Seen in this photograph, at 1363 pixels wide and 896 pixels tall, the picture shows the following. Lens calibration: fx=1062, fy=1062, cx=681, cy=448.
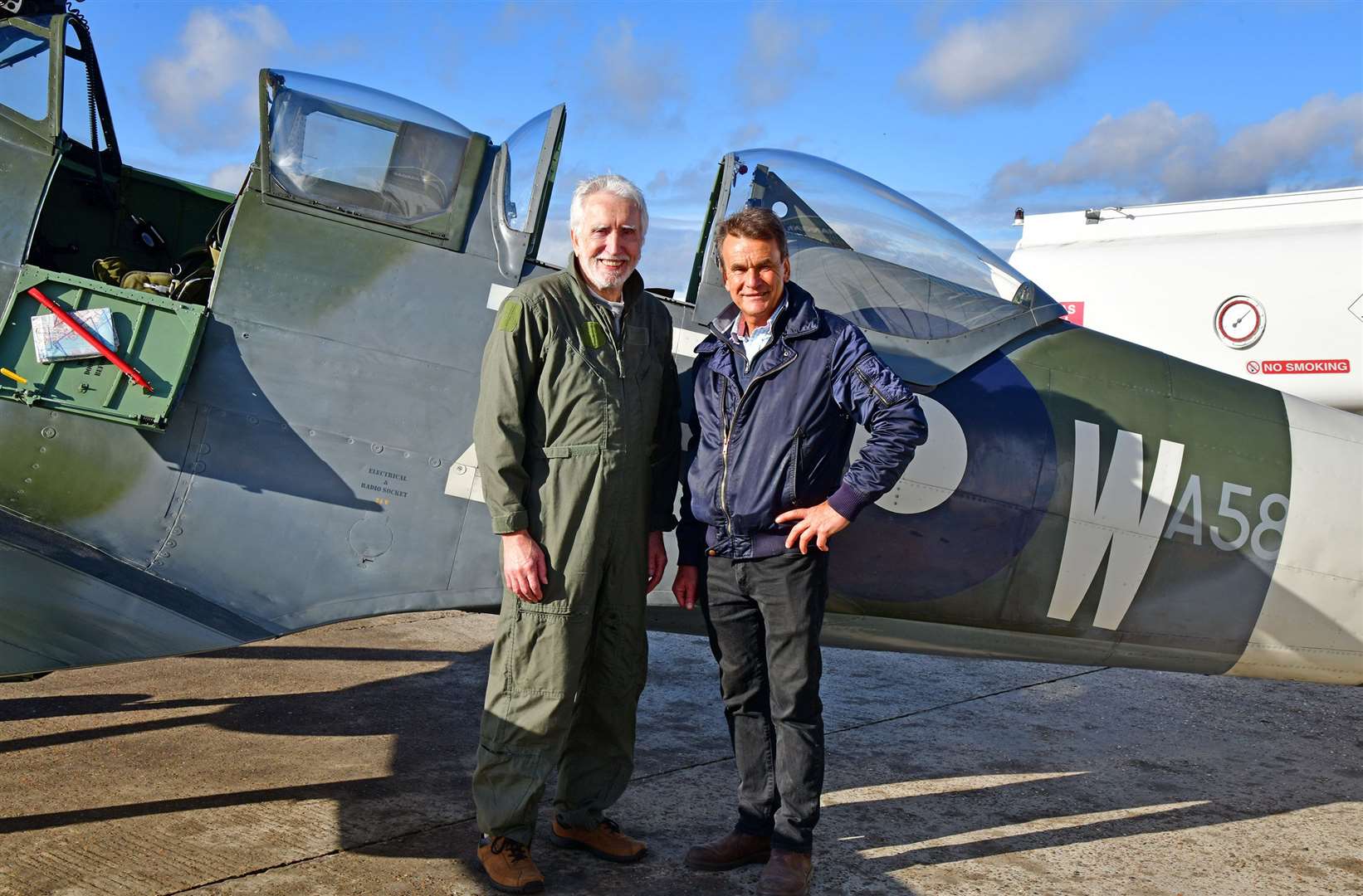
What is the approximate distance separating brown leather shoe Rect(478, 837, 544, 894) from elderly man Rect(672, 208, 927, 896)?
74 cm

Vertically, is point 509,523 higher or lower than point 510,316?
lower

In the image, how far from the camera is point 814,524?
3260mm

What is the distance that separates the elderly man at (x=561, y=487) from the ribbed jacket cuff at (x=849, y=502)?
638 millimetres

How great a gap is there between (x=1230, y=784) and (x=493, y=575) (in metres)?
3.65

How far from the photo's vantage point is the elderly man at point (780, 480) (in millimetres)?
3258

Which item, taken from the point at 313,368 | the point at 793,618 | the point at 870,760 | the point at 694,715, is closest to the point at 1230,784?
the point at 870,760

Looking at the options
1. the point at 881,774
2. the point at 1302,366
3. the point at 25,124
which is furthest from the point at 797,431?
the point at 1302,366

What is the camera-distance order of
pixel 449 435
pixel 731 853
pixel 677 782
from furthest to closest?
pixel 677 782 < pixel 449 435 < pixel 731 853

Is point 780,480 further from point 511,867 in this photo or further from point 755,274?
point 511,867

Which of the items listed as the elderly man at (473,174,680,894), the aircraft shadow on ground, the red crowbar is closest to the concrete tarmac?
the aircraft shadow on ground

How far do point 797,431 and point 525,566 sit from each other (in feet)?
3.09

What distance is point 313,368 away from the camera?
3889mm

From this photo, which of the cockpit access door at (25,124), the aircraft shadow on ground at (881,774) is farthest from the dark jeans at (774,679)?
the cockpit access door at (25,124)

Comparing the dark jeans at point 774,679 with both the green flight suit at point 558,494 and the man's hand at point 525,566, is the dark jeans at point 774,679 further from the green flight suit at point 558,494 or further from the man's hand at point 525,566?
the man's hand at point 525,566
